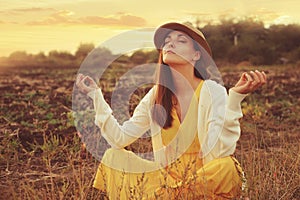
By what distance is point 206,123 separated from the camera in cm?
316

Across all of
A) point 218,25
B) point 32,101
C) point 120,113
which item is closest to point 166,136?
point 120,113

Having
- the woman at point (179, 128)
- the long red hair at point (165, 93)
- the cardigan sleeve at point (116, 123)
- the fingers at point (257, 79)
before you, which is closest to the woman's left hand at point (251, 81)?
the fingers at point (257, 79)

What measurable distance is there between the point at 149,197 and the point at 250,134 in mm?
2890

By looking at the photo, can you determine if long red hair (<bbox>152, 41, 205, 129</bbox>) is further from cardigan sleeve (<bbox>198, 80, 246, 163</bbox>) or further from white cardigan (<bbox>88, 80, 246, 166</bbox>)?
cardigan sleeve (<bbox>198, 80, 246, 163</bbox>)

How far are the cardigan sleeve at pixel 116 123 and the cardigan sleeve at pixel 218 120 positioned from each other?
426 millimetres

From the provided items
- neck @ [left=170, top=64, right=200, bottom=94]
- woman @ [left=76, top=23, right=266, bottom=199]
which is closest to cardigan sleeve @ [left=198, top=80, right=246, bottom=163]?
Answer: woman @ [left=76, top=23, right=266, bottom=199]

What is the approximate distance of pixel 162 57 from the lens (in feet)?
11.0

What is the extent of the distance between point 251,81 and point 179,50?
1.88ft

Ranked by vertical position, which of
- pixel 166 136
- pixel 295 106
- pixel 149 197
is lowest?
pixel 295 106

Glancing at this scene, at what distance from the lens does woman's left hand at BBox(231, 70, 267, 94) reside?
109 inches

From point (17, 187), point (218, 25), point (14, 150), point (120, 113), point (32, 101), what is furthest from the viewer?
point (218, 25)

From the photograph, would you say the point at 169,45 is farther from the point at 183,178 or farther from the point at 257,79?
the point at 183,178

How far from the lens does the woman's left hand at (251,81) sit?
2.78m

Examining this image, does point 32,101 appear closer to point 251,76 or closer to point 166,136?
point 166,136
